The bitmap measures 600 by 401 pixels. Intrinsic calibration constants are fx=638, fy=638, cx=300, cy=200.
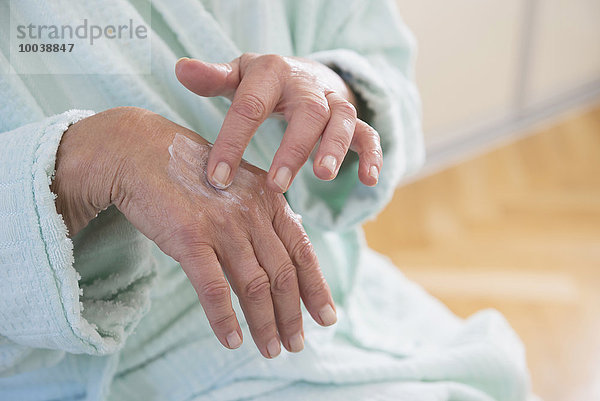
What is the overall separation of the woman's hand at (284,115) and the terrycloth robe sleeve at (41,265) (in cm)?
13

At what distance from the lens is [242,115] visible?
545 millimetres

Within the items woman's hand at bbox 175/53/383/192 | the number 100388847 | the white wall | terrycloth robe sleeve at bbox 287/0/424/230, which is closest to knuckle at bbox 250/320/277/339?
woman's hand at bbox 175/53/383/192

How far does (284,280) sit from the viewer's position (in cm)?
54

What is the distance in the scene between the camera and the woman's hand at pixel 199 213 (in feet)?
1.71

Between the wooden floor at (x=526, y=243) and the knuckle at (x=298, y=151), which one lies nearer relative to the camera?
the knuckle at (x=298, y=151)

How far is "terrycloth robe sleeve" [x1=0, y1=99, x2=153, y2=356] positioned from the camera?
1.75 ft

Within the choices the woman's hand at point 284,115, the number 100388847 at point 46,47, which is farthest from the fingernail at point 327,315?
the number 100388847 at point 46,47

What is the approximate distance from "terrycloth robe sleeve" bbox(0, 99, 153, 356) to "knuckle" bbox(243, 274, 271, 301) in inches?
5.8

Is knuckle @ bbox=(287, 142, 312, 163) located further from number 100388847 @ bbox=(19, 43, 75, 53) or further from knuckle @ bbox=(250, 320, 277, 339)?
number 100388847 @ bbox=(19, 43, 75, 53)

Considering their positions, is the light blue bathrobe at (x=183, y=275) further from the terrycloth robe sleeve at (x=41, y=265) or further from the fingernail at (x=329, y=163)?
the fingernail at (x=329, y=163)

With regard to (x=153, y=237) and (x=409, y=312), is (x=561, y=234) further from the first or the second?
(x=153, y=237)

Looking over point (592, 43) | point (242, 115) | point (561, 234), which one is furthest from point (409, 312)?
point (592, 43)

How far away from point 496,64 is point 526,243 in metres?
0.81

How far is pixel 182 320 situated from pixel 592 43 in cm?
246
